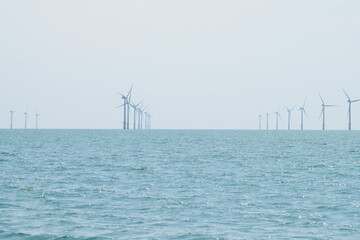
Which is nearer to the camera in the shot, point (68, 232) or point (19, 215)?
point (68, 232)

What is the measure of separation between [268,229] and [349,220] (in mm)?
4886

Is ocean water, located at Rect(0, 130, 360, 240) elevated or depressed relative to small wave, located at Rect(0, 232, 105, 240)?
elevated

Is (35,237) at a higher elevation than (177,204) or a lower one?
lower

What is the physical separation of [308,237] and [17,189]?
21.7m

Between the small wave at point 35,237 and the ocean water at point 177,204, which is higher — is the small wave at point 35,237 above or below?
below

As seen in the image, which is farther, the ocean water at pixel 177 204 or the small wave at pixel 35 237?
the ocean water at pixel 177 204

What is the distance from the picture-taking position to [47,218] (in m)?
30.0

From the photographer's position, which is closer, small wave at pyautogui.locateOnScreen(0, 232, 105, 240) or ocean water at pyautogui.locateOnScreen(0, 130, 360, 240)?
small wave at pyautogui.locateOnScreen(0, 232, 105, 240)

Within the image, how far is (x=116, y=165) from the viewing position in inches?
2494

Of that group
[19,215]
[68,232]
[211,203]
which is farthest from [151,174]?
[68,232]

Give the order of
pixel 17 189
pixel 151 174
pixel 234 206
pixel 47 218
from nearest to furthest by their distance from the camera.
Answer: pixel 47 218
pixel 234 206
pixel 17 189
pixel 151 174

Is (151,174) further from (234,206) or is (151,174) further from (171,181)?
(234,206)

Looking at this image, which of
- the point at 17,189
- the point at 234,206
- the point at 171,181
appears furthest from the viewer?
the point at 171,181

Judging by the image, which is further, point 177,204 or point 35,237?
point 177,204
